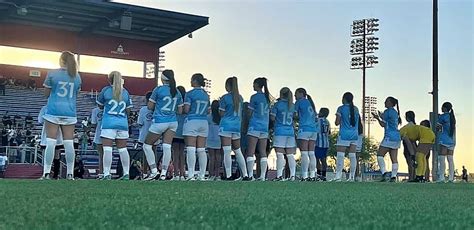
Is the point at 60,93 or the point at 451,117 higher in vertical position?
the point at 451,117

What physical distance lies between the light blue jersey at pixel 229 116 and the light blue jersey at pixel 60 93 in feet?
10.3

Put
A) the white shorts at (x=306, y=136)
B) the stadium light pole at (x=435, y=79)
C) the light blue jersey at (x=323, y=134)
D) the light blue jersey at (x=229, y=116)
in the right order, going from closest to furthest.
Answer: the light blue jersey at (x=229, y=116)
the white shorts at (x=306, y=136)
the light blue jersey at (x=323, y=134)
the stadium light pole at (x=435, y=79)

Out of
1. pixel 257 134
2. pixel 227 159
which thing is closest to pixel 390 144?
pixel 257 134

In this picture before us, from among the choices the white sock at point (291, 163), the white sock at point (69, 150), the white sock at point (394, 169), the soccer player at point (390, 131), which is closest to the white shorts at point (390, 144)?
the soccer player at point (390, 131)

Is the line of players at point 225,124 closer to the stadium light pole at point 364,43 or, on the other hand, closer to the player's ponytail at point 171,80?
the player's ponytail at point 171,80

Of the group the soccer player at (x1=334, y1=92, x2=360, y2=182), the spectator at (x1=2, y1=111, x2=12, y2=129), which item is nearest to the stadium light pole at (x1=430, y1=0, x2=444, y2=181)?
the soccer player at (x1=334, y1=92, x2=360, y2=182)

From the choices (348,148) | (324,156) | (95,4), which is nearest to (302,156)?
(348,148)

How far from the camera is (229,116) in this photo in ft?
38.7

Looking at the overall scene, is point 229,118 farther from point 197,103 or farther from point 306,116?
point 306,116

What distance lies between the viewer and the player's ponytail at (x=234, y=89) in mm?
11602

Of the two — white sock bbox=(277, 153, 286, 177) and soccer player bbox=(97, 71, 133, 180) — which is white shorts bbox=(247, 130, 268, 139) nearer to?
white sock bbox=(277, 153, 286, 177)

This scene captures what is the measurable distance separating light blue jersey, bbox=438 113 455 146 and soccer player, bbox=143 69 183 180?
282 inches

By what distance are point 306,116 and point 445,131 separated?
4.06 m

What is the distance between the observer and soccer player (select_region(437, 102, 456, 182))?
49.1ft
